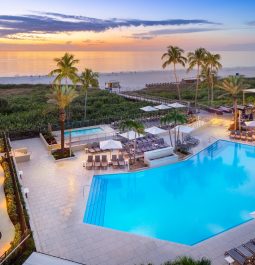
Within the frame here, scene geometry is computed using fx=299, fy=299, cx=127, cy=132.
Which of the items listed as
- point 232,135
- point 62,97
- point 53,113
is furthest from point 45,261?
point 53,113

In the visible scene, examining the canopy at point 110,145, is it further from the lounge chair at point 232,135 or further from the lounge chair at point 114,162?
the lounge chair at point 232,135

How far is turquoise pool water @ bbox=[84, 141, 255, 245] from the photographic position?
13.3 m

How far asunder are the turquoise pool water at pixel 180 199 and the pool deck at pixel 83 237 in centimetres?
80

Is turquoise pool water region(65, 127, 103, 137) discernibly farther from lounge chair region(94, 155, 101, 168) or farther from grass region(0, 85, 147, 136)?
lounge chair region(94, 155, 101, 168)

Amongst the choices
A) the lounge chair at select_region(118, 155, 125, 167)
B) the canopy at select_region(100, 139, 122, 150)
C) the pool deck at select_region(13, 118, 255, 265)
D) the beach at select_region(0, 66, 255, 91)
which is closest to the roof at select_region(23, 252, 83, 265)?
the pool deck at select_region(13, 118, 255, 265)

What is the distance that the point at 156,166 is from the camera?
19672mm

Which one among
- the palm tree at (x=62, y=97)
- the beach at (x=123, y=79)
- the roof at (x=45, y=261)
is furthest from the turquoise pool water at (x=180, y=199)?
the beach at (x=123, y=79)

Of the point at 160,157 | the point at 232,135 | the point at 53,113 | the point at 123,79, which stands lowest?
the point at 160,157

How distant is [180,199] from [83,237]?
240 inches

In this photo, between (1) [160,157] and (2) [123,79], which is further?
(2) [123,79]

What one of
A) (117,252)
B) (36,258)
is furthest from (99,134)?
(36,258)

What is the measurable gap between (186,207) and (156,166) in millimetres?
5000

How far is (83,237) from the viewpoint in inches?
467

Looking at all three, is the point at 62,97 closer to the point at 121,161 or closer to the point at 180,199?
the point at 121,161
